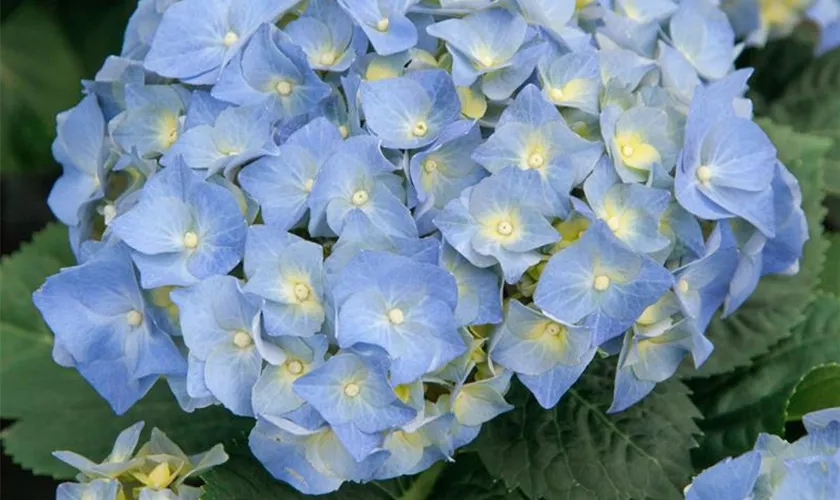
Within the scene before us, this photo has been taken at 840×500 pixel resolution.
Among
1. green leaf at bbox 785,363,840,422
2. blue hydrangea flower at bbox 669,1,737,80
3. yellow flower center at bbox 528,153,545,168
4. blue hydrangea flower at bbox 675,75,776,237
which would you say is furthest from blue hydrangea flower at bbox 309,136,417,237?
green leaf at bbox 785,363,840,422

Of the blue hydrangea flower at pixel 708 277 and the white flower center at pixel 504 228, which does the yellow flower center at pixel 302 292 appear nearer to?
the white flower center at pixel 504 228

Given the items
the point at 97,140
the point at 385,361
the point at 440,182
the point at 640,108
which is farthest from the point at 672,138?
the point at 97,140

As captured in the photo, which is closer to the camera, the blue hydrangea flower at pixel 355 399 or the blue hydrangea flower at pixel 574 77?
the blue hydrangea flower at pixel 355 399

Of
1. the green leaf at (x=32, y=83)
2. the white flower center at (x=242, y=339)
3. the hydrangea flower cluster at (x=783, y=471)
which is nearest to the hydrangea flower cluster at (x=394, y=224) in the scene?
the white flower center at (x=242, y=339)

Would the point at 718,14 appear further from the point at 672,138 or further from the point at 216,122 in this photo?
the point at 216,122

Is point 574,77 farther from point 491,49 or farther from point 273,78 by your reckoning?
point 273,78
